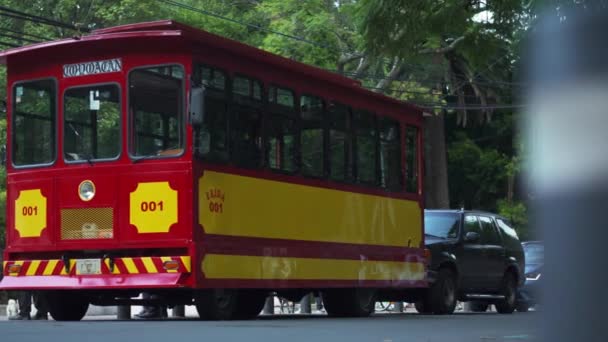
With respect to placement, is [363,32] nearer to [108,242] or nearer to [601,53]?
[108,242]

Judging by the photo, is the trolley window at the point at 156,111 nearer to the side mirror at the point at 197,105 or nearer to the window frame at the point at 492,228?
the side mirror at the point at 197,105

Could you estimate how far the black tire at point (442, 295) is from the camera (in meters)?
20.2

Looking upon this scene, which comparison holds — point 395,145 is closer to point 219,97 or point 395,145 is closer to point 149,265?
point 219,97

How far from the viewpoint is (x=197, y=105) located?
13922 millimetres

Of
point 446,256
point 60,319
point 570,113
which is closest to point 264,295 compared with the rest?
point 60,319

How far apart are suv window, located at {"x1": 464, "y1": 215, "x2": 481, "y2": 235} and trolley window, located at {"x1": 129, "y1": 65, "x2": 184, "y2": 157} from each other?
809 cm

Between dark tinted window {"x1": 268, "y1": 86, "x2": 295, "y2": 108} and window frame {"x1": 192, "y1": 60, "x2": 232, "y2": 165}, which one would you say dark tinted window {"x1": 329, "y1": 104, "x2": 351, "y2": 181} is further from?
window frame {"x1": 192, "y1": 60, "x2": 232, "y2": 165}

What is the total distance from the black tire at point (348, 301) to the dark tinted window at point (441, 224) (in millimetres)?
3053

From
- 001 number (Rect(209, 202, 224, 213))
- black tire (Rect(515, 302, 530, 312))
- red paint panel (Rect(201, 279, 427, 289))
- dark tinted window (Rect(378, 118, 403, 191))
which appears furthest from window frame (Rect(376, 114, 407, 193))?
black tire (Rect(515, 302, 530, 312))

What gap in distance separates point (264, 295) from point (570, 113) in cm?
1453

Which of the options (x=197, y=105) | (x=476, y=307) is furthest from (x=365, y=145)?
(x=476, y=307)

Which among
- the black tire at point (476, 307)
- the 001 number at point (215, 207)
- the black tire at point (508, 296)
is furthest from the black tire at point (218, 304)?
the black tire at point (476, 307)

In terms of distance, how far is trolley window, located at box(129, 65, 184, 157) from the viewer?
1426cm

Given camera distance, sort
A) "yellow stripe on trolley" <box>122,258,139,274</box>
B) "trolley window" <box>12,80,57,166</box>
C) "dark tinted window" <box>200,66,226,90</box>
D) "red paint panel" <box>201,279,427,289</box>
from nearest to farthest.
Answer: "yellow stripe on trolley" <box>122,258,139,274</box> < "red paint panel" <box>201,279,427,289</box> < "dark tinted window" <box>200,66,226,90</box> < "trolley window" <box>12,80,57,166</box>
